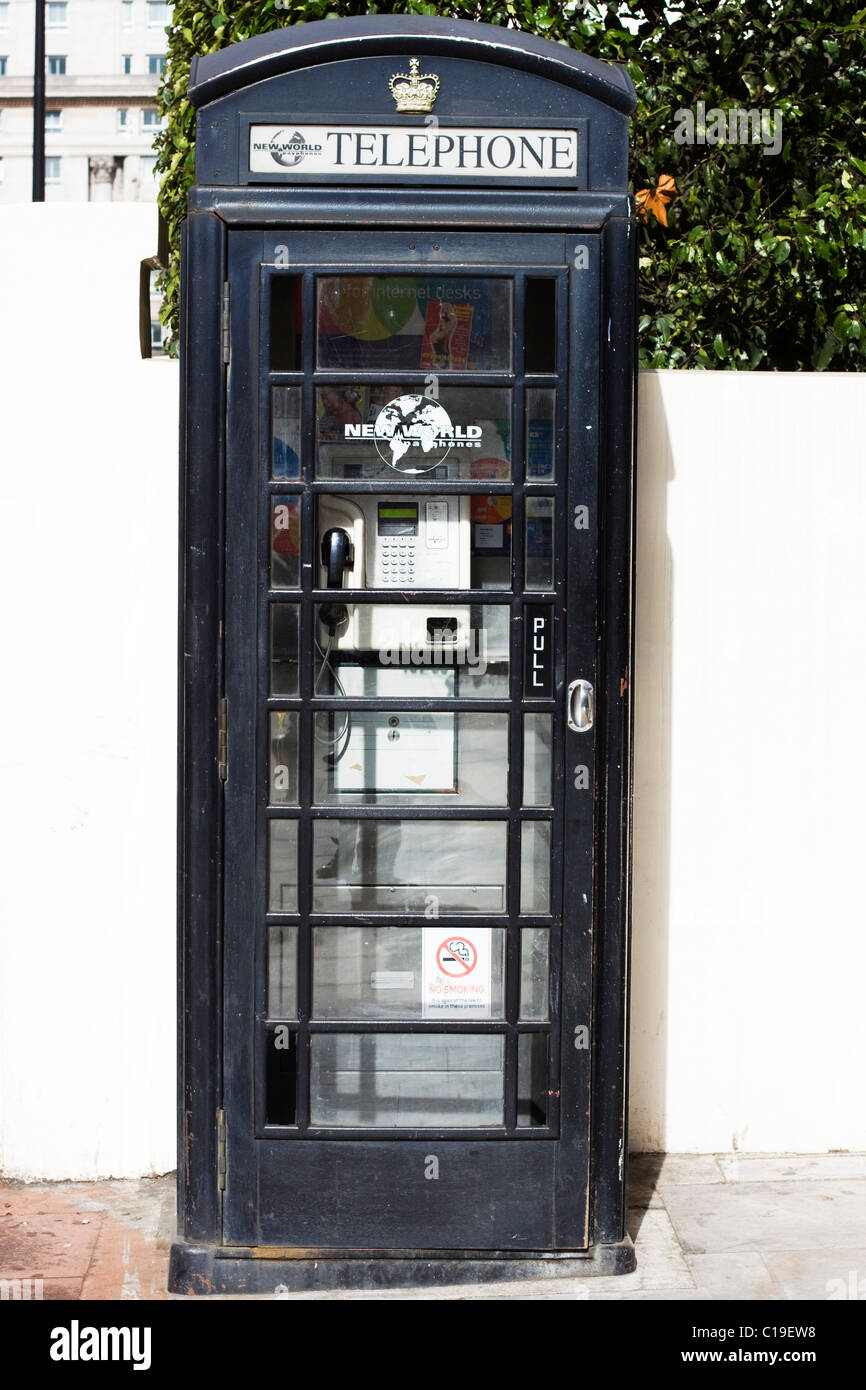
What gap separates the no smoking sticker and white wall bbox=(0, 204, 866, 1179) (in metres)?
0.80

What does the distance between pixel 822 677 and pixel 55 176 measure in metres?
59.5

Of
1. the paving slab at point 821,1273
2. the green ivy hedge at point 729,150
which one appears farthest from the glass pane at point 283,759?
the green ivy hedge at point 729,150

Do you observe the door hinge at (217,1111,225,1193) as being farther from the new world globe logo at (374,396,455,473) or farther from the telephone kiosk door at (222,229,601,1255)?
the new world globe logo at (374,396,455,473)

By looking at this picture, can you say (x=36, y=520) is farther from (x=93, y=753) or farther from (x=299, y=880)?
(x=299, y=880)

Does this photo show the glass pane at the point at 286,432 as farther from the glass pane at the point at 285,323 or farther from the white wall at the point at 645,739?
the white wall at the point at 645,739

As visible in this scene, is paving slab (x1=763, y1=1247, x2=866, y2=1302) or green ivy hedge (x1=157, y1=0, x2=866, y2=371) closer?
paving slab (x1=763, y1=1247, x2=866, y2=1302)

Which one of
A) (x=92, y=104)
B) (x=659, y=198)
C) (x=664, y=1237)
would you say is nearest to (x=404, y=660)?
(x=664, y=1237)

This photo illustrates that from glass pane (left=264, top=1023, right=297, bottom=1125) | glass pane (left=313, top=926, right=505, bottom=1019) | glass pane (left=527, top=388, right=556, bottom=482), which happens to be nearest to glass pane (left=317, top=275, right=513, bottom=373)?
glass pane (left=527, top=388, right=556, bottom=482)

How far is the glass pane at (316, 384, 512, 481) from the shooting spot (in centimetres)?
327

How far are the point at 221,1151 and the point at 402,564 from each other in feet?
4.81

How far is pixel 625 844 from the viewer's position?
3361mm

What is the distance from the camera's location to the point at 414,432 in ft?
10.8

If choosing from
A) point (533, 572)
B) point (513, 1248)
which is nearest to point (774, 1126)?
point (513, 1248)

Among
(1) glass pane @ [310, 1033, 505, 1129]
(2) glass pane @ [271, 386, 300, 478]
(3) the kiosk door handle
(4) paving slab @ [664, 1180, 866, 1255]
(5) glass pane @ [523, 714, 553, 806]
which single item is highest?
(2) glass pane @ [271, 386, 300, 478]
